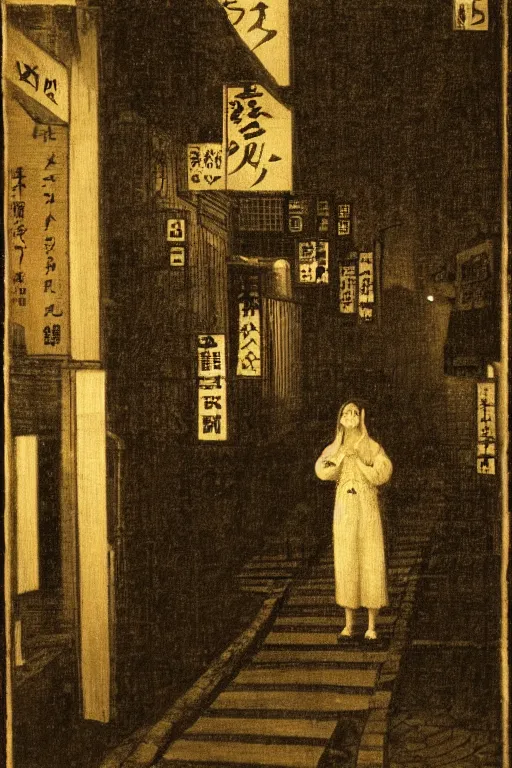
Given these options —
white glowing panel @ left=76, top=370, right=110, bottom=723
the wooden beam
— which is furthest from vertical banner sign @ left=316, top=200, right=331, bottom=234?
white glowing panel @ left=76, top=370, right=110, bottom=723

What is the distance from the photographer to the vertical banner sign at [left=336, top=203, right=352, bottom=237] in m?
1.93

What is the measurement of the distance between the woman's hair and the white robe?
0.02 metres

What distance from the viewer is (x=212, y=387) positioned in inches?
76.6

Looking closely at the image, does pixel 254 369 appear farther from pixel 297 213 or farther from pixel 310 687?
pixel 310 687

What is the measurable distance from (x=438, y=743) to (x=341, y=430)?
2.52 feet

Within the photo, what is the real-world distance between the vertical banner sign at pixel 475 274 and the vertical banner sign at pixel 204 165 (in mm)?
602

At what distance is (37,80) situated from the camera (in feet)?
6.26

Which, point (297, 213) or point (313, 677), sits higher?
point (297, 213)

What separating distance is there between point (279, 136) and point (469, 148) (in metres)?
0.45

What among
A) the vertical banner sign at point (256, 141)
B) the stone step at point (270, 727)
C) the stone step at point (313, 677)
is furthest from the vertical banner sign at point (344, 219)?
the stone step at point (270, 727)

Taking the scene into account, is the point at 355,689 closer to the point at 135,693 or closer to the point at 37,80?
the point at 135,693

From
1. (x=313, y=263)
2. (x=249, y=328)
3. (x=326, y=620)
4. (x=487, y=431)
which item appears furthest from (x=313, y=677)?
(x=313, y=263)

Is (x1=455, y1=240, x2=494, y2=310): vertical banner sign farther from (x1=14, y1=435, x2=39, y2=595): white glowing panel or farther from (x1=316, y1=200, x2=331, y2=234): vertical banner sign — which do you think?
(x1=14, y1=435, x2=39, y2=595): white glowing panel

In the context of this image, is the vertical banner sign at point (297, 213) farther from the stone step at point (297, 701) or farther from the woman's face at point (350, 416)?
the stone step at point (297, 701)
